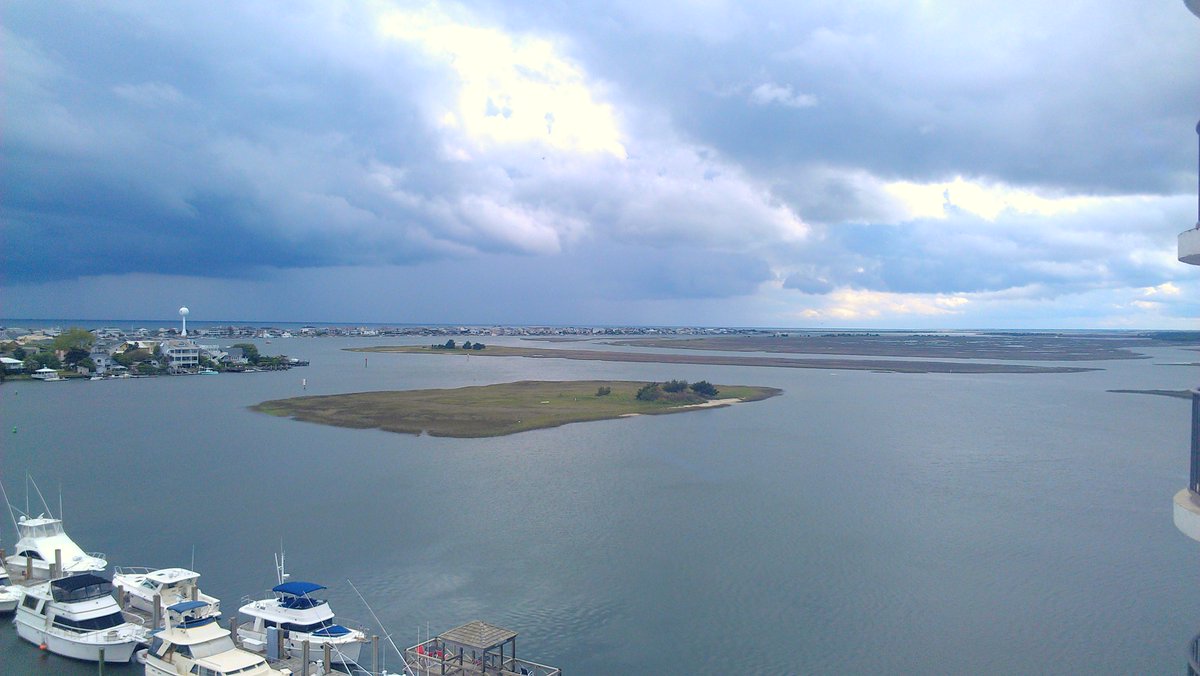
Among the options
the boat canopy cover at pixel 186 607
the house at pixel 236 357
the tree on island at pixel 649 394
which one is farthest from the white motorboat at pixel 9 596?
the house at pixel 236 357

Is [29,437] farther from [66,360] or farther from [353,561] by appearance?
[66,360]

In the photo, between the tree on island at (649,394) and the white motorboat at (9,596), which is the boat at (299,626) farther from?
the tree on island at (649,394)

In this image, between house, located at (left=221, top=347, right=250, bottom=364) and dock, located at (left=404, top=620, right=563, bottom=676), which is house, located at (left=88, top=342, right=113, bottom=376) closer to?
house, located at (left=221, top=347, right=250, bottom=364)

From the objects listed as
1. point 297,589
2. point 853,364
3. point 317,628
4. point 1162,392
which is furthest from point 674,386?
point 853,364

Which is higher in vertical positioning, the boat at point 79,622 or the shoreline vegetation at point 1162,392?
the shoreline vegetation at point 1162,392

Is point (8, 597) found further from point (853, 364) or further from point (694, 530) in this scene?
point (853, 364)
